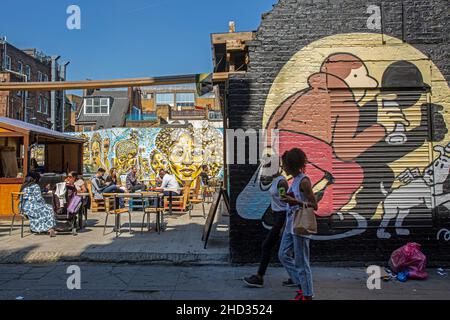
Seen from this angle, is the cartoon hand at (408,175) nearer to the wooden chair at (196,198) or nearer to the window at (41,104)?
the wooden chair at (196,198)

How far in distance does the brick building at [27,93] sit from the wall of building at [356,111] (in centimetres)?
2441

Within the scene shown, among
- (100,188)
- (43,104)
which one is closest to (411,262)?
(100,188)

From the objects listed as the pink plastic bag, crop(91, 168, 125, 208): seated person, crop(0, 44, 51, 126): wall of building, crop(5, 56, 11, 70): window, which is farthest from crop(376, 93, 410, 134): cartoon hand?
crop(5, 56, 11, 70): window

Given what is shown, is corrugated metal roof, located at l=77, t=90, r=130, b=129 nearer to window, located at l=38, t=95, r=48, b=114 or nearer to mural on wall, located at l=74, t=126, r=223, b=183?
window, located at l=38, t=95, r=48, b=114

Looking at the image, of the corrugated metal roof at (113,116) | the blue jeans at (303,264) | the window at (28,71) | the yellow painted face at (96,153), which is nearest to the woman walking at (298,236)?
the blue jeans at (303,264)

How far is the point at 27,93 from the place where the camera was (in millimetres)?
35844

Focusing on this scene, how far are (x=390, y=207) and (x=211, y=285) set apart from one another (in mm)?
3206

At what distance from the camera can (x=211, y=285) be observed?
5629 millimetres

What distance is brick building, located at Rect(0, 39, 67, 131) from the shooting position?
98.6 ft

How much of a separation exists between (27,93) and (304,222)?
121 feet

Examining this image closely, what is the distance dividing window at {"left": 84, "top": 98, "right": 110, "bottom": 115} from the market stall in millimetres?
23452

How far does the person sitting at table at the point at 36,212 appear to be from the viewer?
27.7 ft

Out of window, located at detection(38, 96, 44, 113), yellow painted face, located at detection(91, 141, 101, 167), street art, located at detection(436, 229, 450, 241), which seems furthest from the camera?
window, located at detection(38, 96, 44, 113)

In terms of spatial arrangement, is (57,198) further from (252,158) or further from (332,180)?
(332,180)
